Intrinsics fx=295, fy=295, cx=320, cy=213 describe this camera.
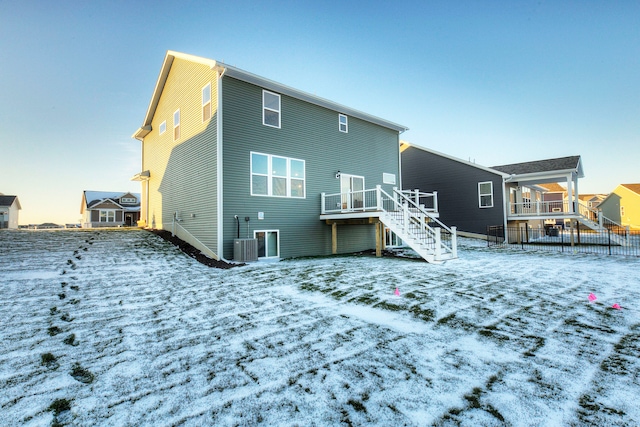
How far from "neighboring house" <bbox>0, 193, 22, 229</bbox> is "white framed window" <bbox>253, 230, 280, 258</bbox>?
135 ft

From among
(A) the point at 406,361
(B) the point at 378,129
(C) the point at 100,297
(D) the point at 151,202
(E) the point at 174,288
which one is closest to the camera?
(A) the point at 406,361

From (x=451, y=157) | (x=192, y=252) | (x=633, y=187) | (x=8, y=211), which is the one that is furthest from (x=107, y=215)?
(x=633, y=187)

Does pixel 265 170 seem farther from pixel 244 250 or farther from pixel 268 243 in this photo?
pixel 244 250

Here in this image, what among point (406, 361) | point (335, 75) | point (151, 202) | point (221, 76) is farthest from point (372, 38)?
point (406, 361)

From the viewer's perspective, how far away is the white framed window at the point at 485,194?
2044cm

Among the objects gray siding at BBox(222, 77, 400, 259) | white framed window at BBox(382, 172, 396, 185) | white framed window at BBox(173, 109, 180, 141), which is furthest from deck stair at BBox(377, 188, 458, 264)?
white framed window at BBox(173, 109, 180, 141)

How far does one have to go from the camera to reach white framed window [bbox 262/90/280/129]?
455 inches

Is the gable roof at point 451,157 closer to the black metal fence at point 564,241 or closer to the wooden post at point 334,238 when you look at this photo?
the black metal fence at point 564,241

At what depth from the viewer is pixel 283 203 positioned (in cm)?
1187

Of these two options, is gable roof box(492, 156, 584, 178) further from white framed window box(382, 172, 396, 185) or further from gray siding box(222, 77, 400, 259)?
gray siding box(222, 77, 400, 259)

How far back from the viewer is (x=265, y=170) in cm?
1149

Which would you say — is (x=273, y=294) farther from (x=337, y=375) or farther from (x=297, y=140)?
(x=297, y=140)

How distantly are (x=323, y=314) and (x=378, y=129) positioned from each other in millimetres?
12821

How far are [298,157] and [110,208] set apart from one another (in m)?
34.6
